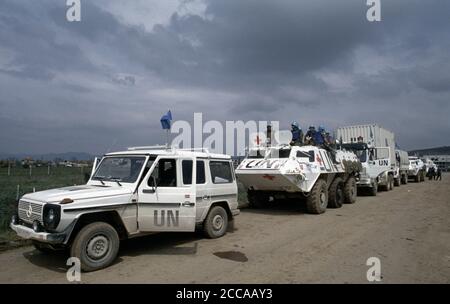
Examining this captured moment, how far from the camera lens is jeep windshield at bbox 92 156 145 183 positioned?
6.58 meters

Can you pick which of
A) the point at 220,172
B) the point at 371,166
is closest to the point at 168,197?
the point at 220,172

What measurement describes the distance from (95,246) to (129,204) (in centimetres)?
89

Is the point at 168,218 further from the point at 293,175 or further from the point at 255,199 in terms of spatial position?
the point at 255,199

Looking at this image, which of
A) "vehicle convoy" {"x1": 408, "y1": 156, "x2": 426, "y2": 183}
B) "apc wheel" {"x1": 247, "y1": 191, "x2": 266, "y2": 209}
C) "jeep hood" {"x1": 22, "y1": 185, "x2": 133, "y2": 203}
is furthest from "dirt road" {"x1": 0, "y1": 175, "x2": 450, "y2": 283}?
"vehicle convoy" {"x1": 408, "y1": 156, "x2": 426, "y2": 183}

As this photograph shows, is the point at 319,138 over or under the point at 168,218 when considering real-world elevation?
over

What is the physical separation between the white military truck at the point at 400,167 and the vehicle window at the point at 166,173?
62.5 feet

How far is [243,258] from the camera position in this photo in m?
6.28

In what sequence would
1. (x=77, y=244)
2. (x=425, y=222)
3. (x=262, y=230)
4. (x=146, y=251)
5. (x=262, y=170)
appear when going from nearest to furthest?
(x=77, y=244) < (x=146, y=251) < (x=262, y=230) < (x=425, y=222) < (x=262, y=170)

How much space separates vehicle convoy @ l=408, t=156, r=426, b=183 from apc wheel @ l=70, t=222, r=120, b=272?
2713 cm

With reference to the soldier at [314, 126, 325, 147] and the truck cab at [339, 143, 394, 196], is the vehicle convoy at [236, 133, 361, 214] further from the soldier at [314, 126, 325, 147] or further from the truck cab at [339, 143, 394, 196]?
the truck cab at [339, 143, 394, 196]

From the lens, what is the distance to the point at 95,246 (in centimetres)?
563
